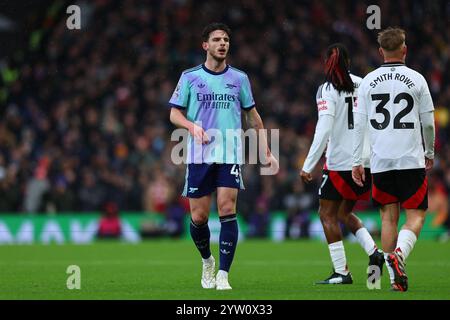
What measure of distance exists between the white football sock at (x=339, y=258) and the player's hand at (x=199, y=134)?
6.70 feet

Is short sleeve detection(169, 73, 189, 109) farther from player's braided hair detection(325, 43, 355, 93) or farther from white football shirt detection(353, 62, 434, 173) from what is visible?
white football shirt detection(353, 62, 434, 173)

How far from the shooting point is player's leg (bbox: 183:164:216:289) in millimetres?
10031

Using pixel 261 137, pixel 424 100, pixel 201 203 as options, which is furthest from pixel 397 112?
pixel 201 203

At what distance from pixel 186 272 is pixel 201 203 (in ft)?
9.17

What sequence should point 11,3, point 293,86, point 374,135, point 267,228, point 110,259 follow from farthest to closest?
point 293,86, point 11,3, point 267,228, point 110,259, point 374,135

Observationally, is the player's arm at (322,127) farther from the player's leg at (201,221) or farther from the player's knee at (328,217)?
the player's leg at (201,221)

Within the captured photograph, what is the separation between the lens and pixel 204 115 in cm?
1009

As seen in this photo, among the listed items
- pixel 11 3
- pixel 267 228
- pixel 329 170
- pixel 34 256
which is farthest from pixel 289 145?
pixel 329 170

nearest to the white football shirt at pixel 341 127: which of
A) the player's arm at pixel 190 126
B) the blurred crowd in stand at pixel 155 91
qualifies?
the player's arm at pixel 190 126

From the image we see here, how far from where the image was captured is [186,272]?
1268 centimetres

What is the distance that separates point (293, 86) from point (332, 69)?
16.6 meters

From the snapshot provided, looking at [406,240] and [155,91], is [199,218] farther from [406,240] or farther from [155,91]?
[155,91]

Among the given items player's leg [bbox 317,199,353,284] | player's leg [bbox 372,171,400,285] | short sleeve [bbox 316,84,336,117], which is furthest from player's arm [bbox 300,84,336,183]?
player's leg [bbox 372,171,400,285]

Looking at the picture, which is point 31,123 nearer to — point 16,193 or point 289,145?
point 16,193
